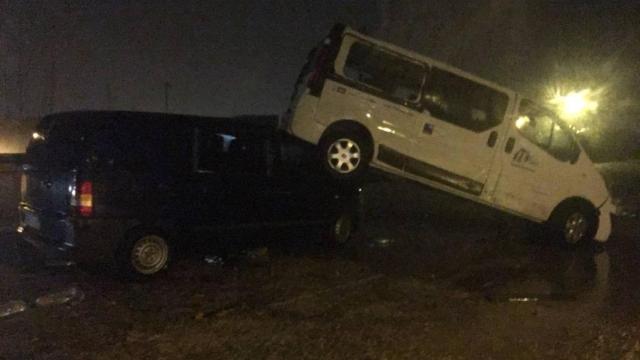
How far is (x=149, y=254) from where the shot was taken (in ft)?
23.8

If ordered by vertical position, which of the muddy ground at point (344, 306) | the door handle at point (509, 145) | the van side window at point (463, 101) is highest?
the van side window at point (463, 101)

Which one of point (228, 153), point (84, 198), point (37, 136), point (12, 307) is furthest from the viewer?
point (228, 153)

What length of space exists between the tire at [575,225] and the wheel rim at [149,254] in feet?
20.1

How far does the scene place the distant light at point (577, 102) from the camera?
22.0 m

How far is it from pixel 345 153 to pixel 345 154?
0.01m

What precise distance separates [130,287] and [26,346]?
6.08 feet

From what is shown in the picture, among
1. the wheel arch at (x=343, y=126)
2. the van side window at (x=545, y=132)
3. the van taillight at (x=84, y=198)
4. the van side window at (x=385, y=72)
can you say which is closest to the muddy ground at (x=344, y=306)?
the van taillight at (x=84, y=198)

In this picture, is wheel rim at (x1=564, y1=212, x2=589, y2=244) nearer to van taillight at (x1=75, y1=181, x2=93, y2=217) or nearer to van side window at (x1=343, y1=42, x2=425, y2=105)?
van side window at (x1=343, y1=42, x2=425, y2=105)

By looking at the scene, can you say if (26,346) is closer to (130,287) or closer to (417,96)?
(130,287)

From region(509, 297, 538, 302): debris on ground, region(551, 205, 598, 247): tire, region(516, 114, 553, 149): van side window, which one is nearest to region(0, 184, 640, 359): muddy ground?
region(509, 297, 538, 302): debris on ground

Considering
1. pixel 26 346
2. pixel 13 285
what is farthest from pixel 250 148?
pixel 26 346

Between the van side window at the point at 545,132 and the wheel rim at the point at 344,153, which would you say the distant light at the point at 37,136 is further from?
the van side window at the point at 545,132

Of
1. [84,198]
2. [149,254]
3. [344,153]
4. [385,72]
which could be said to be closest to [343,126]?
[344,153]

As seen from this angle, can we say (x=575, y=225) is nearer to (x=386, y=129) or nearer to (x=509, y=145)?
(x=509, y=145)
